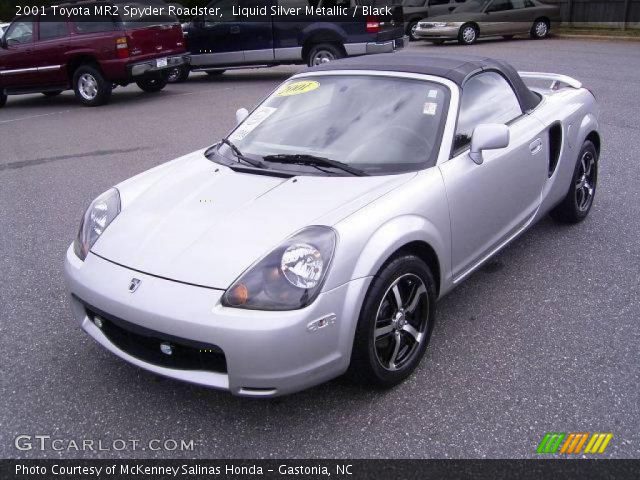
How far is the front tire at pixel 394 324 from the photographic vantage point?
2.74 meters

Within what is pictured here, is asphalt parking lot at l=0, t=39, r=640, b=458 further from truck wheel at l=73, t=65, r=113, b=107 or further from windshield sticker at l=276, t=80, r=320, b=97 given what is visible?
truck wheel at l=73, t=65, r=113, b=107

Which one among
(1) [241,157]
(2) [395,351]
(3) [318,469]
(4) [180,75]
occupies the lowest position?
(3) [318,469]

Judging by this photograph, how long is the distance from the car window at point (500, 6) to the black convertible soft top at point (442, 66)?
15962 millimetres

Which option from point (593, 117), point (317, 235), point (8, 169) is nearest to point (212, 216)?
point (317, 235)

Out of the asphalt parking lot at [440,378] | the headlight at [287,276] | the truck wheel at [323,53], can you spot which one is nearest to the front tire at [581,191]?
the asphalt parking lot at [440,378]

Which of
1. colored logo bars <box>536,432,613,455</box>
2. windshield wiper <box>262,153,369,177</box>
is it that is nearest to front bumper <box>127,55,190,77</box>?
windshield wiper <box>262,153,369,177</box>

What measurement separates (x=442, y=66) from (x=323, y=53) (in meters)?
9.45

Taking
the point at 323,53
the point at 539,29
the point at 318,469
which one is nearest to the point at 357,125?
the point at 318,469

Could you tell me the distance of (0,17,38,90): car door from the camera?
11922mm

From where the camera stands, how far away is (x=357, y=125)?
3541mm

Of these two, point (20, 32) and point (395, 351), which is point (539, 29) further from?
point (395, 351)

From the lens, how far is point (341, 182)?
315 centimetres

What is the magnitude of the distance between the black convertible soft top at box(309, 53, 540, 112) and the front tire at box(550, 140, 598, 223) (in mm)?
701

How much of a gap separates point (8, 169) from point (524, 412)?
7.05 m
